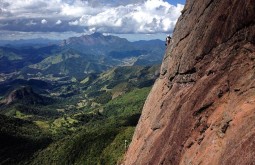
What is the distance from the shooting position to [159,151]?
57969mm

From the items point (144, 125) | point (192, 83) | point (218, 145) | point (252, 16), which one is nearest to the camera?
point (218, 145)

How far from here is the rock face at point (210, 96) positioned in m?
42.9

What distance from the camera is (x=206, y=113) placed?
5144 centimetres

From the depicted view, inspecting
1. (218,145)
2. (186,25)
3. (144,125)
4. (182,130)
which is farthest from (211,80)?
(144,125)

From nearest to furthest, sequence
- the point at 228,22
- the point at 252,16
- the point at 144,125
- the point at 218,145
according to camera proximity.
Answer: the point at 218,145
the point at 252,16
the point at 228,22
the point at 144,125

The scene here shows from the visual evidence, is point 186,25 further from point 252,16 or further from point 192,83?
point 252,16

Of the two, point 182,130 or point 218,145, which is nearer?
point 218,145

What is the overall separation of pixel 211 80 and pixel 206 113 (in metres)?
5.53

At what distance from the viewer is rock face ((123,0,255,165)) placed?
141 feet

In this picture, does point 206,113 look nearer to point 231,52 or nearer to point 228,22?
point 231,52

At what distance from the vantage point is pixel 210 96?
51.9 m

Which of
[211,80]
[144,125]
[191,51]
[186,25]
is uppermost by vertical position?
[186,25]

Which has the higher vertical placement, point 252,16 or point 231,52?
point 252,16

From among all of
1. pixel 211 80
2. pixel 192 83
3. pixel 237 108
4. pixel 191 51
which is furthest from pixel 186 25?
pixel 237 108
